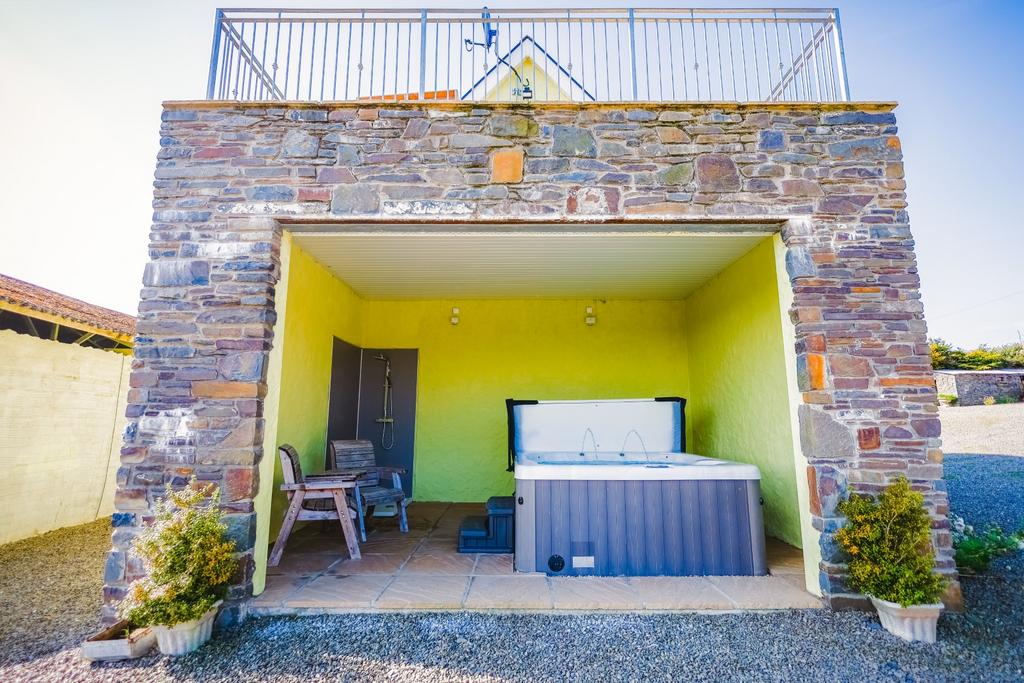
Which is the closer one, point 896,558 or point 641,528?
point 896,558

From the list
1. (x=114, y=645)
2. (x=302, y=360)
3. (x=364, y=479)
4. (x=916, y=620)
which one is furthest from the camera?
(x=302, y=360)

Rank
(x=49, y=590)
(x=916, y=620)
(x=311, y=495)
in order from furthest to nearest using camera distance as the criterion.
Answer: (x=311, y=495) → (x=49, y=590) → (x=916, y=620)

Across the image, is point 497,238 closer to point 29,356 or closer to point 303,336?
point 303,336

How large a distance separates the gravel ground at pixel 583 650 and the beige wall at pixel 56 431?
8.07 feet

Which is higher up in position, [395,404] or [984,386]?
[984,386]

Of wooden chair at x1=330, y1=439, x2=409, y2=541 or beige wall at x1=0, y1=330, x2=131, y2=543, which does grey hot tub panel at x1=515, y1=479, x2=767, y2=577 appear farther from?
beige wall at x1=0, y1=330, x2=131, y2=543

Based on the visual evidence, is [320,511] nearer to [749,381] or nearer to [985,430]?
[749,381]

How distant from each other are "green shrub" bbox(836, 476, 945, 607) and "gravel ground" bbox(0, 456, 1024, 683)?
0.23 metres

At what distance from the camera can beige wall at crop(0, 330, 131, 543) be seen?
13.8 ft

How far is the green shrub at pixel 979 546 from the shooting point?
3.23 meters

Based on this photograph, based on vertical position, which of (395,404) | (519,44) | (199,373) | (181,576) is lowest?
(181,576)

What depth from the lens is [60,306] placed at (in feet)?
15.3

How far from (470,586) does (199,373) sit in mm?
2209

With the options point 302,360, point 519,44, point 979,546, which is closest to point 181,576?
point 302,360
